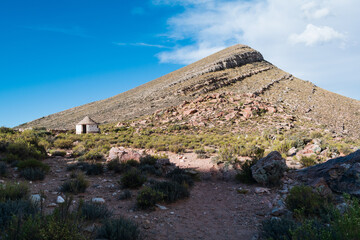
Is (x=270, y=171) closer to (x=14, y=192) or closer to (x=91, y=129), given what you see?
(x=14, y=192)

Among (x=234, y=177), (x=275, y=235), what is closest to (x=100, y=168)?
(x=234, y=177)

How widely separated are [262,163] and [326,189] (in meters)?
2.30

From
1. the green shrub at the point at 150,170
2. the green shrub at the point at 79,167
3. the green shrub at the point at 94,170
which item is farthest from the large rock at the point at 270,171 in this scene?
the green shrub at the point at 79,167

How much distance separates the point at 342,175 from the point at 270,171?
6.72 ft

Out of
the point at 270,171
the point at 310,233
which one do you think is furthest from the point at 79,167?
the point at 310,233

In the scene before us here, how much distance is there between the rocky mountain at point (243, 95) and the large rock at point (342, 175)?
17.3m

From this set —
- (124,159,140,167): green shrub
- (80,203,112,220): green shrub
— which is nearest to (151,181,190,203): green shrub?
(80,203,112,220): green shrub

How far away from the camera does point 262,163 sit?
755cm

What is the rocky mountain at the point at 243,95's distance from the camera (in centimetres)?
2622

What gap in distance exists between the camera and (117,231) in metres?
3.62

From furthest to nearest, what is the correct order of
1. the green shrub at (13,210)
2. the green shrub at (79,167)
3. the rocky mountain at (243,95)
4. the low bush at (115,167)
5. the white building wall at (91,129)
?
the rocky mountain at (243,95) → the white building wall at (91,129) → the green shrub at (79,167) → the low bush at (115,167) → the green shrub at (13,210)

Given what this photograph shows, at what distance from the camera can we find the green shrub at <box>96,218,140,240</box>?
11.6 feet

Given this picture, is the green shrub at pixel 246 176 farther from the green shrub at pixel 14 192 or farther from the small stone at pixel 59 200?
the green shrub at pixel 14 192

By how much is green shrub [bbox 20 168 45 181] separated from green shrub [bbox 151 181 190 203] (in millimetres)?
4092
